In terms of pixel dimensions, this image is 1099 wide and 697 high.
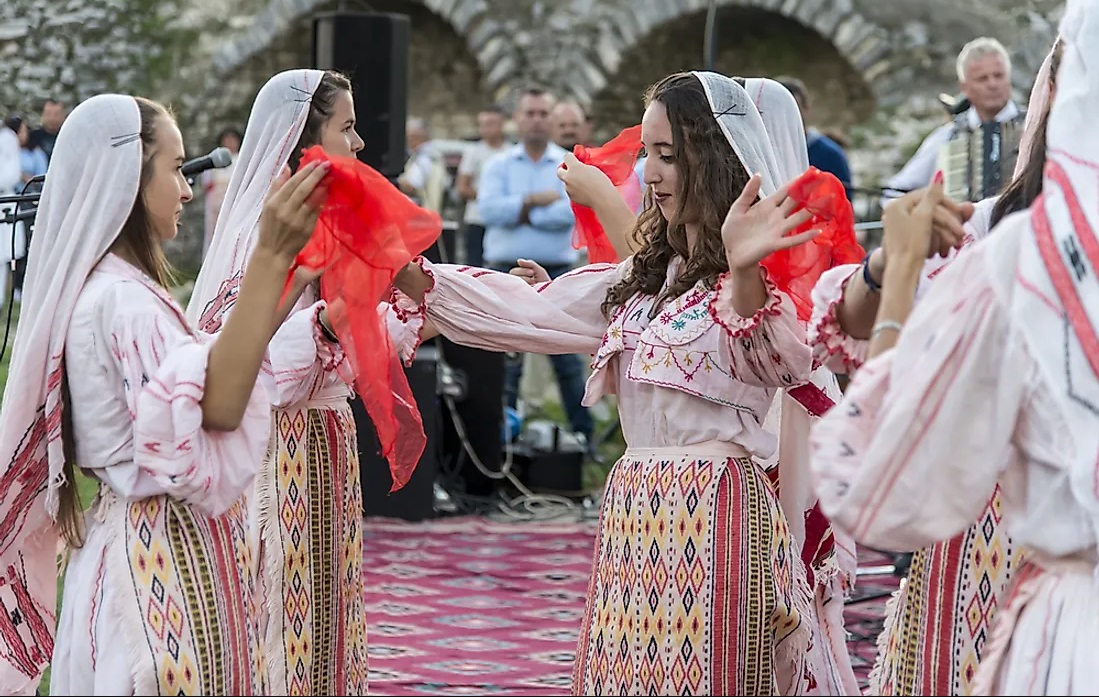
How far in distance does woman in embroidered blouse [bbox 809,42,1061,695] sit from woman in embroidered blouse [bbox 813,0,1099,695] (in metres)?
0.40

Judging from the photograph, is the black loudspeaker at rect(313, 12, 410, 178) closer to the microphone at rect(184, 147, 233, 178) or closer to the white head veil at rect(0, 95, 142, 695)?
the microphone at rect(184, 147, 233, 178)

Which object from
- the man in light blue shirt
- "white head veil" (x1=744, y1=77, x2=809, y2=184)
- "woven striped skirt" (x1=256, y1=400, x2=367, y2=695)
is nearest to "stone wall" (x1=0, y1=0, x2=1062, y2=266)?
the man in light blue shirt

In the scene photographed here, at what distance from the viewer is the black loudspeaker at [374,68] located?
7641mm

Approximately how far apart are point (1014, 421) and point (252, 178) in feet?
7.25

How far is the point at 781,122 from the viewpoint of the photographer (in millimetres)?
3760

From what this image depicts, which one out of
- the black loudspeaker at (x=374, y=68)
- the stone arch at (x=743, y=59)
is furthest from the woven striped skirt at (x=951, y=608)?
the stone arch at (x=743, y=59)

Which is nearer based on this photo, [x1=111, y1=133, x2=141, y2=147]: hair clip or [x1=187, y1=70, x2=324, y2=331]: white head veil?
[x1=111, y1=133, x2=141, y2=147]: hair clip

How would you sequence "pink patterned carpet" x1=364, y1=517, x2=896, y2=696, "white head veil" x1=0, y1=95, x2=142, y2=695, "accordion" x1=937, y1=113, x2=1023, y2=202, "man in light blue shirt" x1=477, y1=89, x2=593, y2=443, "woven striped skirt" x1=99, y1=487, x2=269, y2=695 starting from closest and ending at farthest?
"woven striped skirt" x1=99, y1=487, x2=269, y2=695, "white head veil" x1=0, y1=95, x2=142, y2=695, "pink patterned carpet" x1=364, y1=517, x2=896, y2=696, "accordion" x1=937, y1=113, x2=1023, y2=202, "man in light blue shirt" x1=477, y1=89, x2=593, y2=443

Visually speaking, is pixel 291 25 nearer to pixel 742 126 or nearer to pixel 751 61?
pixel 751 61

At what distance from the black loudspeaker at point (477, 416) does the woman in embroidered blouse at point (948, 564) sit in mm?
5630

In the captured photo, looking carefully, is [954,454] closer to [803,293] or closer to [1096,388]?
[1096,388]

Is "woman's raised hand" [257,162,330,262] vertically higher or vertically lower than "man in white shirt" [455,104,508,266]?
lower

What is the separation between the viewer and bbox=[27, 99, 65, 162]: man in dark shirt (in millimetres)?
10109

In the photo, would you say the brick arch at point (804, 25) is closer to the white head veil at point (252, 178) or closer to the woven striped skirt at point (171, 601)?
the white head veil at point (252, 178)
